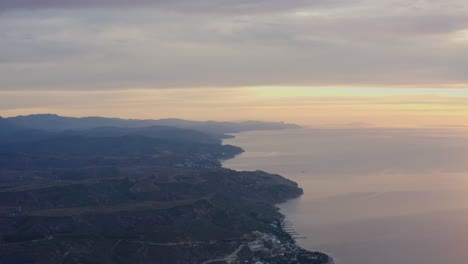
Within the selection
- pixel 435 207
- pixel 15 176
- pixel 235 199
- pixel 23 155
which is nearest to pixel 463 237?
pixel 435 207

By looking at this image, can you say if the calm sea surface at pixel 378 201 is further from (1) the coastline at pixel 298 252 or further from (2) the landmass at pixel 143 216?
(2) the landmass at pixel 143 216

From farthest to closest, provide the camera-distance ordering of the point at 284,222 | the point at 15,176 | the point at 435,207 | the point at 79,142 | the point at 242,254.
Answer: the point at 79,142 < the point at 15,176 < the point at 435,207 < the point at 284,222 < the point at 242,254

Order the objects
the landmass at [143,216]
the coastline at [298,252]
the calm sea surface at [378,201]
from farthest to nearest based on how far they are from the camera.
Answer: the calm sea surface at [378,201], the landmass at [143,216], the coastline at [298,252]

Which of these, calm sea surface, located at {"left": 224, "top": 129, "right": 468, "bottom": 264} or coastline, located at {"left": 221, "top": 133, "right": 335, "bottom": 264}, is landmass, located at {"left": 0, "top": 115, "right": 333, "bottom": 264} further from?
calm sea surface, located at {"left": 224, "top": 129, "right": 468, "bottom": 264}

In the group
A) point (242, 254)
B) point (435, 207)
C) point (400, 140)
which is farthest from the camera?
point (400, 140)

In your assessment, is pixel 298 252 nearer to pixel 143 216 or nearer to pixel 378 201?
pixel 143 216

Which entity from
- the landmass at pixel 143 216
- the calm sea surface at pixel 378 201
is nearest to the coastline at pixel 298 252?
the landmass at pixel 143 216

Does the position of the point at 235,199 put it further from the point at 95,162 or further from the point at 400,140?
the point at 400,140
